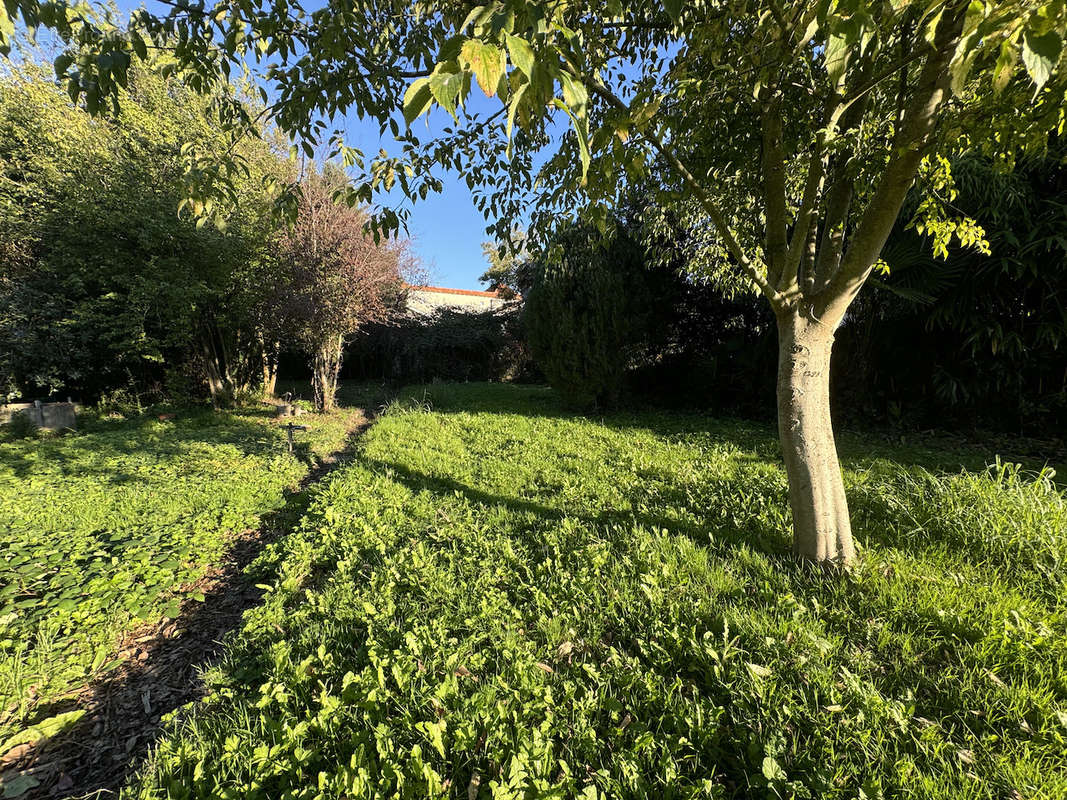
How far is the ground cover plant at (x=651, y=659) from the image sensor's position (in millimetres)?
1364

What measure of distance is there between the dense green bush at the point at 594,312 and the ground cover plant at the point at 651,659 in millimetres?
5179

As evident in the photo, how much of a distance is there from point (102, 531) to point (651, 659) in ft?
15.1

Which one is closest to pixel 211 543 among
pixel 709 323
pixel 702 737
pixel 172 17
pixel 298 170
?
pixel 172 17

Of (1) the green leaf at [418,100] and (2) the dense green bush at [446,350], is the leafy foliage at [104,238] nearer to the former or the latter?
(2) the dense green bush at [446,350]

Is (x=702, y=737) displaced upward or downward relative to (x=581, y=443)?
downward

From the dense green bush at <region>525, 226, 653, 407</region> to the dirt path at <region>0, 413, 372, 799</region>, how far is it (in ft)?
21.5

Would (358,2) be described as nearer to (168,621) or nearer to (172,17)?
(172,17)

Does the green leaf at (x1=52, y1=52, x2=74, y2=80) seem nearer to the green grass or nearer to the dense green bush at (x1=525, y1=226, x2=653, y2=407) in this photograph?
the green grass

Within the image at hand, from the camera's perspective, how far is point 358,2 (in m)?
2.18

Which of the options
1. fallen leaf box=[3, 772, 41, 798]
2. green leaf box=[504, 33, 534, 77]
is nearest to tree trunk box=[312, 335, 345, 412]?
fallen leaf box=[3, 772, 41, 798]

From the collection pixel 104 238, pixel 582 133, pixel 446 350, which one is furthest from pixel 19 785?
pixel 446 350

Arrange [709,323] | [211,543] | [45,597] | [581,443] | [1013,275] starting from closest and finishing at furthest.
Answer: [45,597] → [211,543] → [1013,275] → [581,443] → [709,323]

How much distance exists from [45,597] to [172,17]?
354 cm

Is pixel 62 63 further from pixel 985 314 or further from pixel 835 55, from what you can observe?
pixel 985 314
